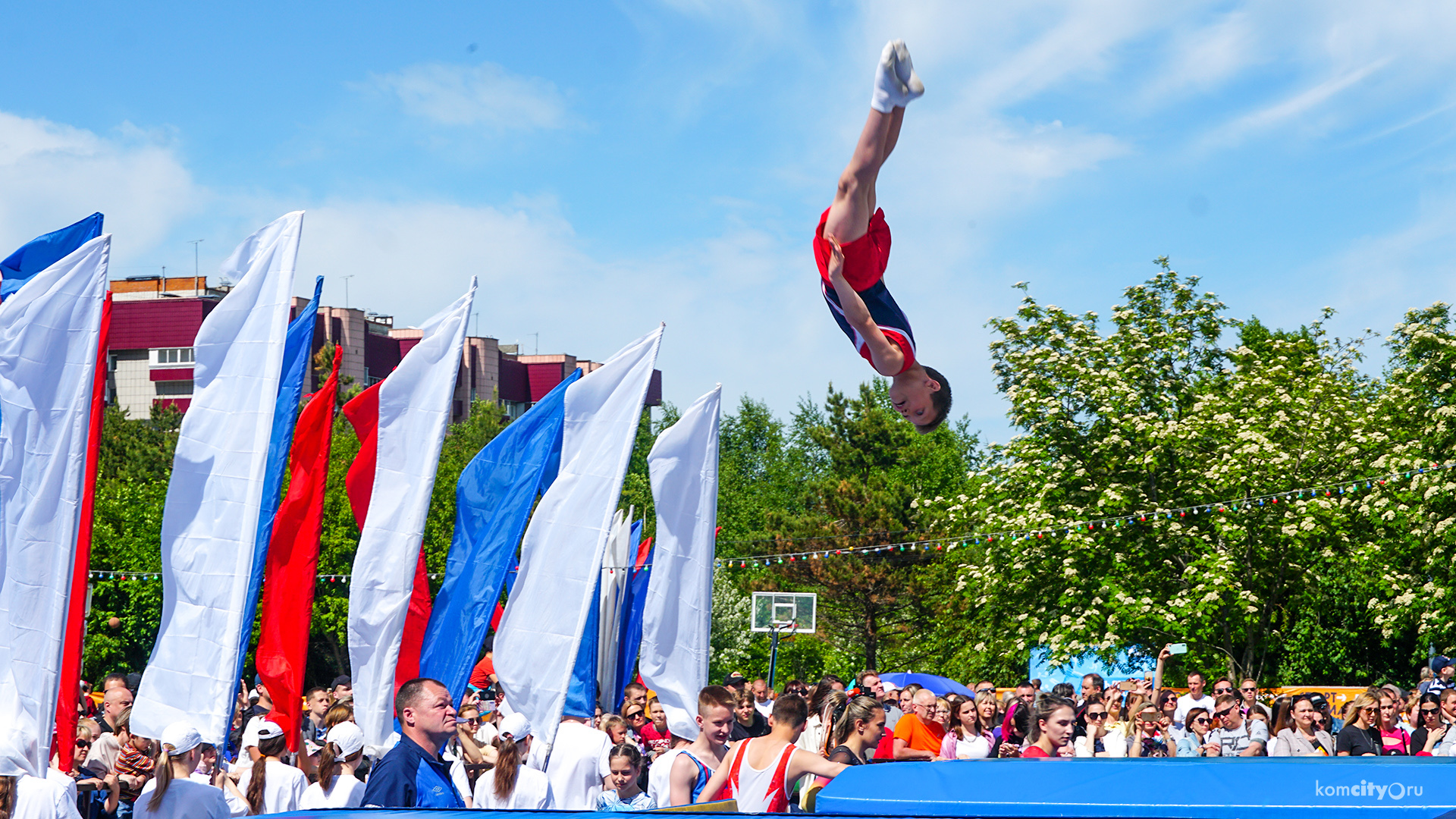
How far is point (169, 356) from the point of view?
78.8m

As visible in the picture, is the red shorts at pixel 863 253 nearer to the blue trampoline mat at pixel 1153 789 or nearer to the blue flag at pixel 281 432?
Result: the blue trampoline mat at pixel 1153 789

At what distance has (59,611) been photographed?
870 centimetres

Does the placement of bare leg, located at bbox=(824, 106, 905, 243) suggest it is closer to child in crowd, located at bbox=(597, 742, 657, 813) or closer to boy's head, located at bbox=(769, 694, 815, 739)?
boy's head, located at bbox=(769, 694, 815, 739)

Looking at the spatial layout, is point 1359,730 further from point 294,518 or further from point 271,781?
point 294,518

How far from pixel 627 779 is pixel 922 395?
3.03 meters

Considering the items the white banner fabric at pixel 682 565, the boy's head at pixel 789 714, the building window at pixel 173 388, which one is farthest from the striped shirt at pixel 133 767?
the building window at pixel 173 388

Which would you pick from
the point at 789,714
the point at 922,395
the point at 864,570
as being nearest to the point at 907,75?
the point at 922,395

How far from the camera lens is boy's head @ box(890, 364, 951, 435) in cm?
731

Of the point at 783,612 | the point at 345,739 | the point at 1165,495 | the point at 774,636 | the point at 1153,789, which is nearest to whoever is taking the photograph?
the point at 1153,789

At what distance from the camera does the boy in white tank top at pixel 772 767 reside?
745cm

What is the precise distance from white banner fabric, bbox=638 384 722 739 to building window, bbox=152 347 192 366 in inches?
2818

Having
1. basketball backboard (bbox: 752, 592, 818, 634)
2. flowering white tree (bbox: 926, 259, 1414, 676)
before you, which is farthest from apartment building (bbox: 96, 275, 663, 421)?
flowering white tree (bbox: 926, 259, 1414, 676)

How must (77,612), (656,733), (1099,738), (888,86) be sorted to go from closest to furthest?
(888,86)
(77,612)
(1099,738)
(656,733)

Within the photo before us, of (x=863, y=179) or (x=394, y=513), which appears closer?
(x=863, y=179)
